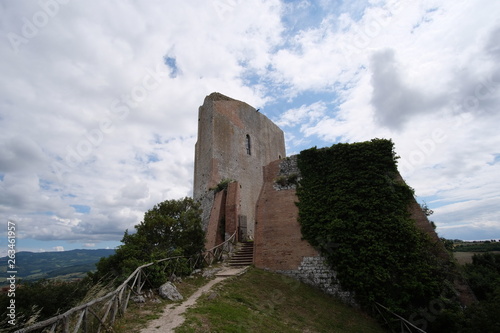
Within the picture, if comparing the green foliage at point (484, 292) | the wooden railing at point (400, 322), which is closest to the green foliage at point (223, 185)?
the wooden railing at point (400, 322)

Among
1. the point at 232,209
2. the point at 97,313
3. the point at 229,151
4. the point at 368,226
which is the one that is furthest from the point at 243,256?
the point at 229,151

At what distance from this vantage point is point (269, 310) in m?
8.45

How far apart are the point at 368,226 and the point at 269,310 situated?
18.1 ft

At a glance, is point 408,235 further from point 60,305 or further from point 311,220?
point 60,305

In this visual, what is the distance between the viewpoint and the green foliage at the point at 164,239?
10828mm

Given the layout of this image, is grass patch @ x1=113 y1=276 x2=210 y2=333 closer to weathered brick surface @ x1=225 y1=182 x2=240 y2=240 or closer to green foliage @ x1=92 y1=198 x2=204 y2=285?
green foliage @ x1=92 y1=198 x2=204 y2=285

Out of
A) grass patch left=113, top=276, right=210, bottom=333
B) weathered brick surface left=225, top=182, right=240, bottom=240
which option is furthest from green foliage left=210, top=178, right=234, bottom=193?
grass patch left=113, top=276, right=210, bottom=333

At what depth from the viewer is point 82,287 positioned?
33.8 ft

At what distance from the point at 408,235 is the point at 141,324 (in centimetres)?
994

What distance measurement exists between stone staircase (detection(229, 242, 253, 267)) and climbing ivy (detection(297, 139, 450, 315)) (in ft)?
11.9

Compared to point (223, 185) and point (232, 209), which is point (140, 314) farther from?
point (223, 185)

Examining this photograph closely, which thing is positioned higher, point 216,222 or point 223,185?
point 223,185

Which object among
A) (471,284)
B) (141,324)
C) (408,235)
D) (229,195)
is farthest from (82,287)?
(471,284)

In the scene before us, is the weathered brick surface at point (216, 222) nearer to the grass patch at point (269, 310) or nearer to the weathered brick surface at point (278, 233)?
the weathered brick surface at point (278, 233)
